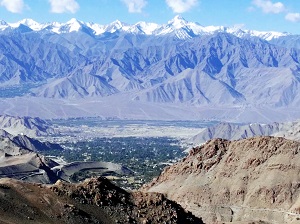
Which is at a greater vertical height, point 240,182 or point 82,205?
point 82,205

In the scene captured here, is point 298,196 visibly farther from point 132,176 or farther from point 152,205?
point 132,176

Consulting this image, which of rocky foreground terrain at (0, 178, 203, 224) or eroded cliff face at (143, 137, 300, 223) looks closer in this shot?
rocky foreground terrain at (0, 178, 203, 224)

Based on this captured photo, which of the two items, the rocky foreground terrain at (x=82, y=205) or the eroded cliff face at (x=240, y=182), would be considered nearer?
the rocky foreground terrain at (x=82, y=205)

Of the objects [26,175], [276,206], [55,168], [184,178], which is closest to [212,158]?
[184,178]

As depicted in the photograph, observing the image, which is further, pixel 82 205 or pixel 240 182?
pixel 240 182
